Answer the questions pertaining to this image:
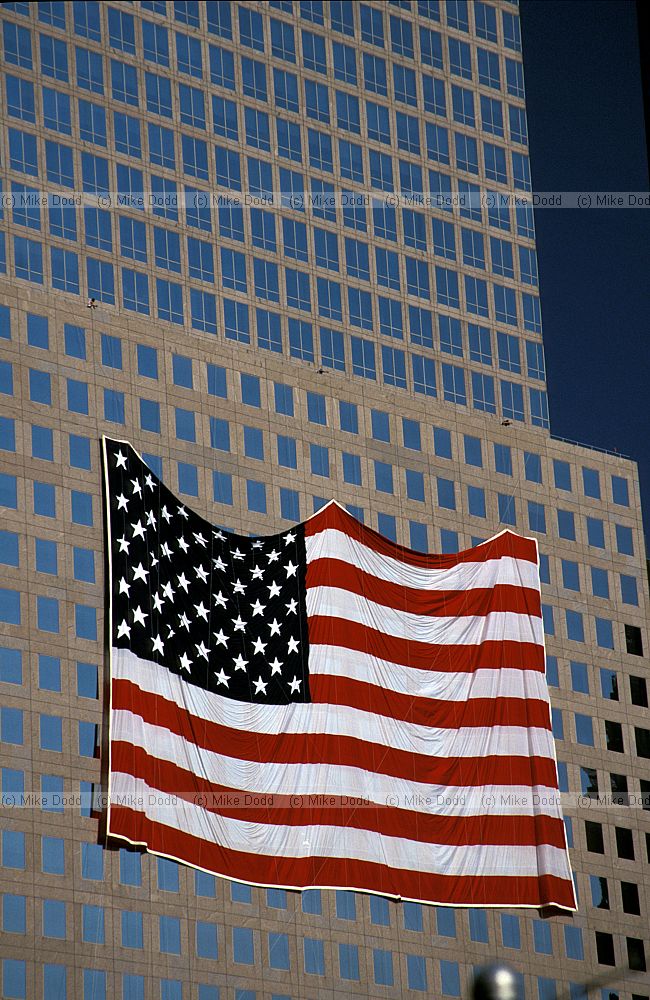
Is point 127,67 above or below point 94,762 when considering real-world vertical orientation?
above

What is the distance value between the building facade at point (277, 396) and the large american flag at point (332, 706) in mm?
9901

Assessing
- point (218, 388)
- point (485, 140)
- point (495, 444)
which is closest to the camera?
point (218, 388)

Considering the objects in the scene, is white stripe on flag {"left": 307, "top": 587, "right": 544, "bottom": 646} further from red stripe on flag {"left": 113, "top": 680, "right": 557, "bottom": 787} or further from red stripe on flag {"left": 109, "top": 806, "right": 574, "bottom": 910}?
red stripe on flag {"left": 109, "top": 806, "right": 574, "bottom": 910}

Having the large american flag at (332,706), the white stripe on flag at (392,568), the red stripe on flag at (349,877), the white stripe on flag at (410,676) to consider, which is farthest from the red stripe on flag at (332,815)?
the white stripe on flag at (392,568)

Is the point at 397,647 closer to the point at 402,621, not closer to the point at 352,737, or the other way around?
the point at 402,621

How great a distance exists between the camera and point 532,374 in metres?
117

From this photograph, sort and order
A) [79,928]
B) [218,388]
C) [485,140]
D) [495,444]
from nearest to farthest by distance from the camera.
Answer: [79,928] → [218,388] → [495,444] → [485,140]

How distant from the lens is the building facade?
91.3 m

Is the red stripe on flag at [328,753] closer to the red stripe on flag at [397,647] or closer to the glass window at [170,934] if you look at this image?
the red stripe on flag at [397,647]

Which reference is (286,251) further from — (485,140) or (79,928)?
(79,928)

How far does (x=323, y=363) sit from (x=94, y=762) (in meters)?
27.7

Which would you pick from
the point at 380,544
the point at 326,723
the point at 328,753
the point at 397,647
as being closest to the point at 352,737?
the point at 328,753

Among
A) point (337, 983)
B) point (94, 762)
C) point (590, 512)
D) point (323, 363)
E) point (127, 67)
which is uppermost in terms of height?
point (127, 67)

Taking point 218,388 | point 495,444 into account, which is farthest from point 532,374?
point 218,388
